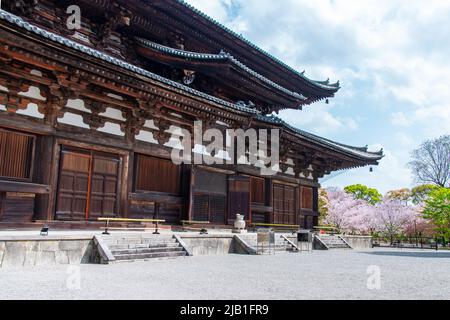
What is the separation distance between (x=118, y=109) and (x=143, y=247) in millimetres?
4705

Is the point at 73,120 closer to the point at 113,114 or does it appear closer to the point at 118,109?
the point at 113,114

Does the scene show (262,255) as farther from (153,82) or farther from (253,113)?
(153,82)

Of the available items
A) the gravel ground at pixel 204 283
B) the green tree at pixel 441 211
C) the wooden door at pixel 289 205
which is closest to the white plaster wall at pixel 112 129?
the gravel ground at pixel 204 283

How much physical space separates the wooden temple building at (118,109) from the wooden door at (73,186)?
0.10 feet

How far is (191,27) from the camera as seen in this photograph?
1462cm

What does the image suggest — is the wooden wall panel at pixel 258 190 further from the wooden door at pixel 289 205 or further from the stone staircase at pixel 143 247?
the stone staircase at pixel 143 247

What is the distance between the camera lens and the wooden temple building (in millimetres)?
9773

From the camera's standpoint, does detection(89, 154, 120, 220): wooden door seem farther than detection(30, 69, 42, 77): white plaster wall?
Yes

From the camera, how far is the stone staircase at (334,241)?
1902 cm

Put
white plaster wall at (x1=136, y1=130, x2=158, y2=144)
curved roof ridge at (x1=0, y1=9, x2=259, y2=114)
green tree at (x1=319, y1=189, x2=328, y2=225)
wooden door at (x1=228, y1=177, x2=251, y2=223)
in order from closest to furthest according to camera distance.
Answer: curved roof ridge at (x1=0, y1=9, x2=259, y2=114) → white plaster wall at (x1=136, y1=130, x2=158, y2=144) → wooden door at (x1=228, y1=177, x2=251, y2=223) → green tree at (x1=319, y1=189, x2=328, y2=225)

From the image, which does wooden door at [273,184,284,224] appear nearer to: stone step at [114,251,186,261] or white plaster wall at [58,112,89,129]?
stone step at [114,251,186,261]

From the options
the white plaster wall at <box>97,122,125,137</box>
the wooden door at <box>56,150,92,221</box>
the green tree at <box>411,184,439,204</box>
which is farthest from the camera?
the green tree at <box>411,184,439,204</box>

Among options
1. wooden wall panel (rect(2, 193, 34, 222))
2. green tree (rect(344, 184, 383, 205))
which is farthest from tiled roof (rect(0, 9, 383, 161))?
green tree (rect(344, 184, 383, 205))
